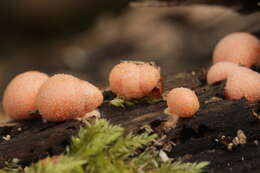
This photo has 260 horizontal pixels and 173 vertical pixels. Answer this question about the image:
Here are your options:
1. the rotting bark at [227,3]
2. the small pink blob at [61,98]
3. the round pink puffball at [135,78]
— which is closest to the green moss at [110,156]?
the small pink blob at [61,98]

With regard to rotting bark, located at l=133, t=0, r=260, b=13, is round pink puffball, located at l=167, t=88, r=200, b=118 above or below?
below

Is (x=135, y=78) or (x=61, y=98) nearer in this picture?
(x=61, y=98)

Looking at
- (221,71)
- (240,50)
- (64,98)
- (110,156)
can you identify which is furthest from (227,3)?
(110,156)

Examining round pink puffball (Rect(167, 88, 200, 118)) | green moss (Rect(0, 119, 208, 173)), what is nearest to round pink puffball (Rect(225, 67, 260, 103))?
round pink puffball (Rect(167, 88, 200, 118))

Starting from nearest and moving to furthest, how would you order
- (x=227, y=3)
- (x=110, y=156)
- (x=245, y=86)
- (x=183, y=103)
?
(x=110, y=156), (x=183, y=103), (x=245, y=86), (x=227, y=3)

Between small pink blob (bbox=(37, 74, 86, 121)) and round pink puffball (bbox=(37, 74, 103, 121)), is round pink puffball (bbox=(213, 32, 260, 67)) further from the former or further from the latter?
small pink blob (bbox=(37, 74, 86, 121))

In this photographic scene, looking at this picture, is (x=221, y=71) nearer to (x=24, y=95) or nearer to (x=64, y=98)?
(x=64, y=98)

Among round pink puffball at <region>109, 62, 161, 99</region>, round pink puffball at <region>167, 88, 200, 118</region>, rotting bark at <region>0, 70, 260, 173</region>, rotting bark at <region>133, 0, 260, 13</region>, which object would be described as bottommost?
rotting bark at <region>0, 70, 260, 173</region>
